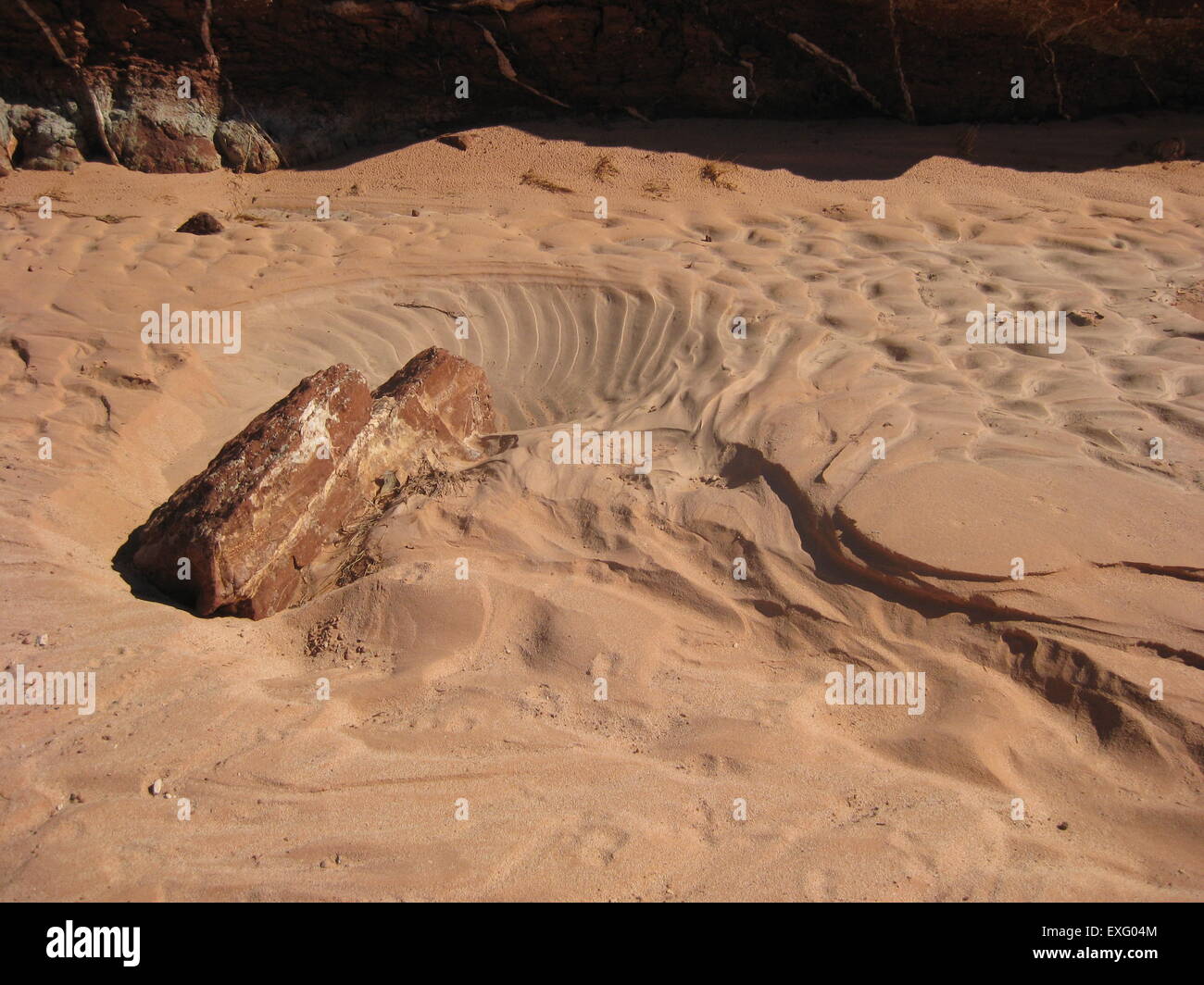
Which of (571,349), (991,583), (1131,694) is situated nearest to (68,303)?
(571,349)

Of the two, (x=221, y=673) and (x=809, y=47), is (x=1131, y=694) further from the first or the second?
(x=809, y=47)

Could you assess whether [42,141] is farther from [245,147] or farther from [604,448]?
[604,448]

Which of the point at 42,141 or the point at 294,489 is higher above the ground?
the point at 42,141

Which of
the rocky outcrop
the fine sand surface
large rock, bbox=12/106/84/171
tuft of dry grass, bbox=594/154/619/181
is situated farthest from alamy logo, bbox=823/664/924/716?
large rock, bbox=12/106/84/171

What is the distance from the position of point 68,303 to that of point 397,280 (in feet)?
5.99

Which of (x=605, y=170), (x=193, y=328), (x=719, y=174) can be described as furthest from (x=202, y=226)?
(x=719, y=174)

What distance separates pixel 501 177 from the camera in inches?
278

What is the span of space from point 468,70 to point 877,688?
6.83 m

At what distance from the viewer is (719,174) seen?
6777mm

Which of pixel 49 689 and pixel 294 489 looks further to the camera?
pixel 294 489

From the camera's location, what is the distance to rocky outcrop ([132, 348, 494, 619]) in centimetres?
303

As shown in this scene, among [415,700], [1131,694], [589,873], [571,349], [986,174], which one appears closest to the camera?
[589,873]

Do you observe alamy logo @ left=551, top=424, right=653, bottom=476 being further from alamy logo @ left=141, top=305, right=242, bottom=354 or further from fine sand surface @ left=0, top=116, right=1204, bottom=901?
alamy logo @ left=141, top=305, right=242, bottom=354

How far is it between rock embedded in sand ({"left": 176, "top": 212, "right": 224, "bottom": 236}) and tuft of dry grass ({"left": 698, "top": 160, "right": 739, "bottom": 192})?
3.54m
